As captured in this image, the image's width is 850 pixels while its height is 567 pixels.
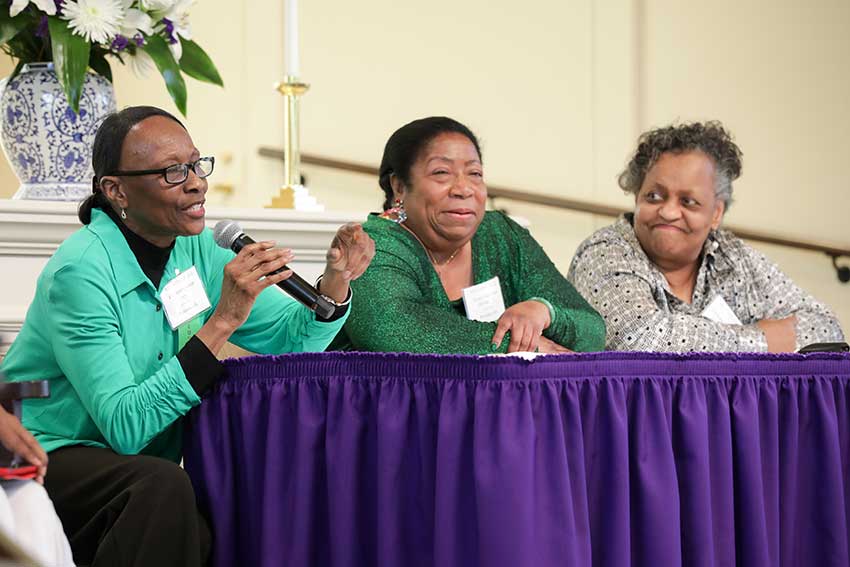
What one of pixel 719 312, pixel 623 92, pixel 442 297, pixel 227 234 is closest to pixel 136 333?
pixel 227 234

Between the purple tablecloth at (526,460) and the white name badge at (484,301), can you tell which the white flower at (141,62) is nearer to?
the white name badge at (484,301)

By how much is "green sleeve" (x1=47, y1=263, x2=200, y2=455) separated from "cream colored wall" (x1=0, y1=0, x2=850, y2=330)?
2953 millimetres

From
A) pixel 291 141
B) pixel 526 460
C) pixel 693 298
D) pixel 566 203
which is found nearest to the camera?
pixel 526 460

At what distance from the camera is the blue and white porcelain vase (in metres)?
2.74

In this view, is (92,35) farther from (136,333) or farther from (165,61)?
(136,333)

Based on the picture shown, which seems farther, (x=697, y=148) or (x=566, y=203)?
(x=566, y=203)

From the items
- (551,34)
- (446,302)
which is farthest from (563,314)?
(551,34)

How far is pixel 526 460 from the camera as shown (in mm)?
1656

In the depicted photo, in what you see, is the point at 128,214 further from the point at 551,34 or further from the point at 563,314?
the point at 551,34

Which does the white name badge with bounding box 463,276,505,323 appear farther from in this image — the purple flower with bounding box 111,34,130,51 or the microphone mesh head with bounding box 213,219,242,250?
the purple flower with bounding box 111,34,130,51

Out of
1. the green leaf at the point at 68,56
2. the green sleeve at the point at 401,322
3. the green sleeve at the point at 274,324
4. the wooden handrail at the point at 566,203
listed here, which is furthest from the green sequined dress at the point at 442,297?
the wooden handrail at the point at 566,203

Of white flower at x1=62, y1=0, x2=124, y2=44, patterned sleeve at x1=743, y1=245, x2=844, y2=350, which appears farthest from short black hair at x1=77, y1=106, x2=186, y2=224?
patterned sleeve at x1=743, y1=245, x2=844, y2=350

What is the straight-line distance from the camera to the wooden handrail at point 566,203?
4.74 metres

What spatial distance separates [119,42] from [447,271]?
0.96 metres
